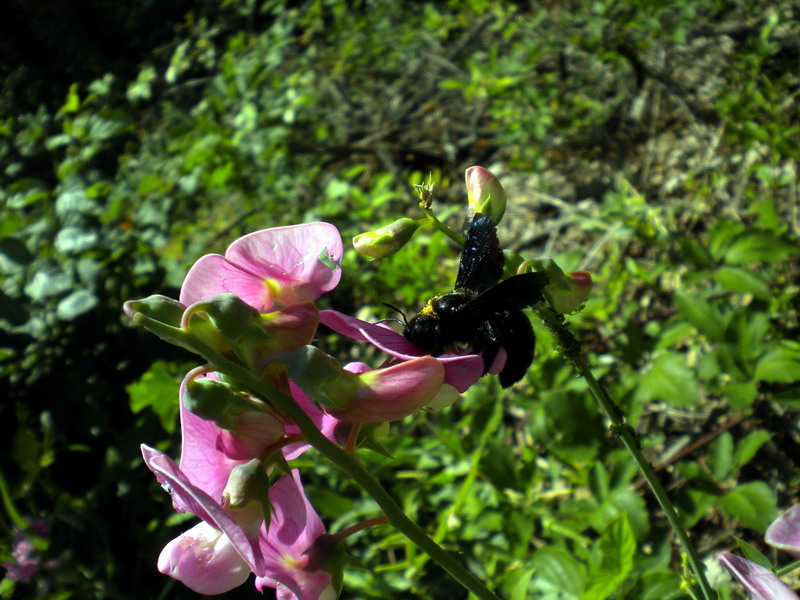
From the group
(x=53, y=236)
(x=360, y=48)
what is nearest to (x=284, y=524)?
(x=53, y=236)

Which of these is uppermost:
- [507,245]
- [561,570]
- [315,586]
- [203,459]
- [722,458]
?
[203,459]

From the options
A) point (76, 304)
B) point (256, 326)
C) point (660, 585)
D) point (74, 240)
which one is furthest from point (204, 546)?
point (74, 240)

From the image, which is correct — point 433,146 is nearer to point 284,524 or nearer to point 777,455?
point 777,455

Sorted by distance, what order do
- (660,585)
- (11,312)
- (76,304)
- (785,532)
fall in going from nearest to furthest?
(785,532), (660,585), (11,312), (76,304)

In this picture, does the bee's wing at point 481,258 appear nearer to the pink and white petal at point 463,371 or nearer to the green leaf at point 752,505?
the pink and white petal at point 463,371

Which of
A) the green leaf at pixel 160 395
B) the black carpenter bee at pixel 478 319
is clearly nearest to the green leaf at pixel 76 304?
the green leaf at pixel 160 395

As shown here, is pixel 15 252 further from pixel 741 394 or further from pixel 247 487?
pixel 741 394

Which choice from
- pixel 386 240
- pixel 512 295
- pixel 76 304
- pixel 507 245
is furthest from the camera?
pixel 507 245
